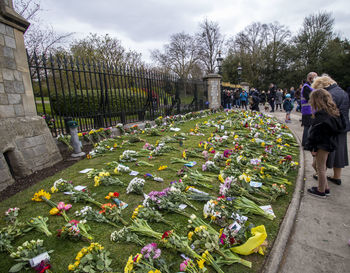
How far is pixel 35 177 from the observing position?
4.29m

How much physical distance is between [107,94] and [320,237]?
23.3 ft

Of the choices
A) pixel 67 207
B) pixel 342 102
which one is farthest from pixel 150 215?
pixel 342 102

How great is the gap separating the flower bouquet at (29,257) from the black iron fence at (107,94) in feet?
13.9

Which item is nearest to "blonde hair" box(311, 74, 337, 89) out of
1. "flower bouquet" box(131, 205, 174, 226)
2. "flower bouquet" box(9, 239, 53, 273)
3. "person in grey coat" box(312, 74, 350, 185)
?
"person in grey coat" box(312, 74, 350, 185)

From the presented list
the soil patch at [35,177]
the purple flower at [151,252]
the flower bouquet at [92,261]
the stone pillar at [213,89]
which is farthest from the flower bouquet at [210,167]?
the stone pillar at [213,89]

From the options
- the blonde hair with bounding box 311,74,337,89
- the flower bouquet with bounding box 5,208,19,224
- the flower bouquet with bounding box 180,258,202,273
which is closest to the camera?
the flower bouquet with bounding box 180,258,202,273

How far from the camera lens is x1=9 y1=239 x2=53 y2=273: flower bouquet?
183 centimetres

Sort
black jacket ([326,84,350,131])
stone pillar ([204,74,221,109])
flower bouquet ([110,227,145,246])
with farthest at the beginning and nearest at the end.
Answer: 1. stone pillar ([204,74,221,109])
2. black jacket ([326,84,350,131])
3. flower bouquet ([110,227,145,246])

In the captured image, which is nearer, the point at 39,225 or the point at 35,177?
the point at 39,225

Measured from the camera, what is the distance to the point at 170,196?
2.83m

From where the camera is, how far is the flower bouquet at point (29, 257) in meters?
1.83

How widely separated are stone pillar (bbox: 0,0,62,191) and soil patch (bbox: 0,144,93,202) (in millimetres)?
103

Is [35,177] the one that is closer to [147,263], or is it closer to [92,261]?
[92,261]

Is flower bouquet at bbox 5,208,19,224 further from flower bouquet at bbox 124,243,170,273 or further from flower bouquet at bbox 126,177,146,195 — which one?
flower bouquet at bbox 124,243,170,273
